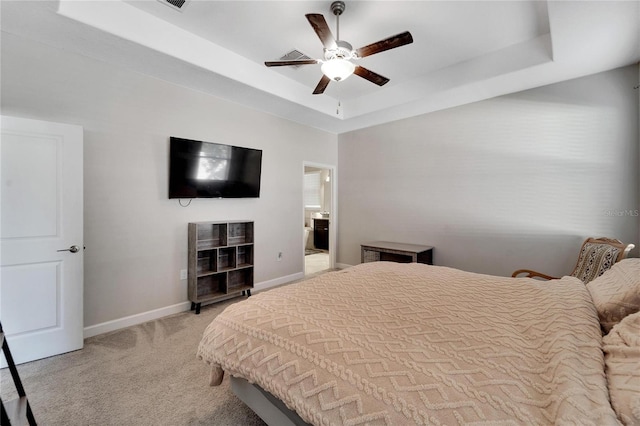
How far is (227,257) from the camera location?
3873mm

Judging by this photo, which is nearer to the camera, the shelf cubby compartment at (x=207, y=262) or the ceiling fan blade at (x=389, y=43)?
the ceiling fan blade at (x=389, y=43)

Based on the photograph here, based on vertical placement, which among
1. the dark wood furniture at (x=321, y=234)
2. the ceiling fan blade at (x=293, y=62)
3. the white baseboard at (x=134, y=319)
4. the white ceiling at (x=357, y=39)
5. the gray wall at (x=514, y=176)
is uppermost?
the white ceiling at (x=357, y=39)

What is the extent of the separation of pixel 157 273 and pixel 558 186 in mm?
4781

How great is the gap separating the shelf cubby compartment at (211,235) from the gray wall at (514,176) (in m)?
2.60

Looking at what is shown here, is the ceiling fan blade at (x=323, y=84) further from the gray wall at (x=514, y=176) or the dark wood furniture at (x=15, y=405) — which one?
the dark wood furniture at (x=15, y=405)

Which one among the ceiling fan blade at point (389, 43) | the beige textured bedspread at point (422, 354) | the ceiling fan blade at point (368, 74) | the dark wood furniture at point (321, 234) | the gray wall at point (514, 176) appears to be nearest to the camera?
the beige textured bedspread at point (422, 354)

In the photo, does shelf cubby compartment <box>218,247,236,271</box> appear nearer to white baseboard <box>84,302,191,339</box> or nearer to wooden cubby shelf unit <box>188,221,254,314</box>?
wooden cubby shelf unit <box>188,221,254,314</box>

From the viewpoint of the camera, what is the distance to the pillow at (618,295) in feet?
4.45

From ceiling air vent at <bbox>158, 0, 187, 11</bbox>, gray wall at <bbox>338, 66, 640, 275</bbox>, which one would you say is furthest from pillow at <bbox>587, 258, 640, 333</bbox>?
ceiling air vent at <bbox>158, 0, 187, 11</bbox>

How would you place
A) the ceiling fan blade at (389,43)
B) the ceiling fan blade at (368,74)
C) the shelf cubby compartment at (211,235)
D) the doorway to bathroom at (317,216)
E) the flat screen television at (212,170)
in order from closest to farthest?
the ceiling fan blade at (389,43) < the ceiling fan blade at (368,74) < the flat screen television at (212,170) < the shelf cubby compartment at (211,235) < the doorway to bathroom at (317,216)

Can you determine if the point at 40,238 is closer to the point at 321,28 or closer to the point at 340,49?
the point at 321,28

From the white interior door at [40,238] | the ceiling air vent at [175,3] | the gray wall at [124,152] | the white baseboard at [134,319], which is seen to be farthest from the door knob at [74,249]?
the ceiling air vent at [175,3]

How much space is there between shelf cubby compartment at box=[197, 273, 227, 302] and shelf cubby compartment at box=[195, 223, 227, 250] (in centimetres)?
42

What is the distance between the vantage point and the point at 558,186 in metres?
3.30
